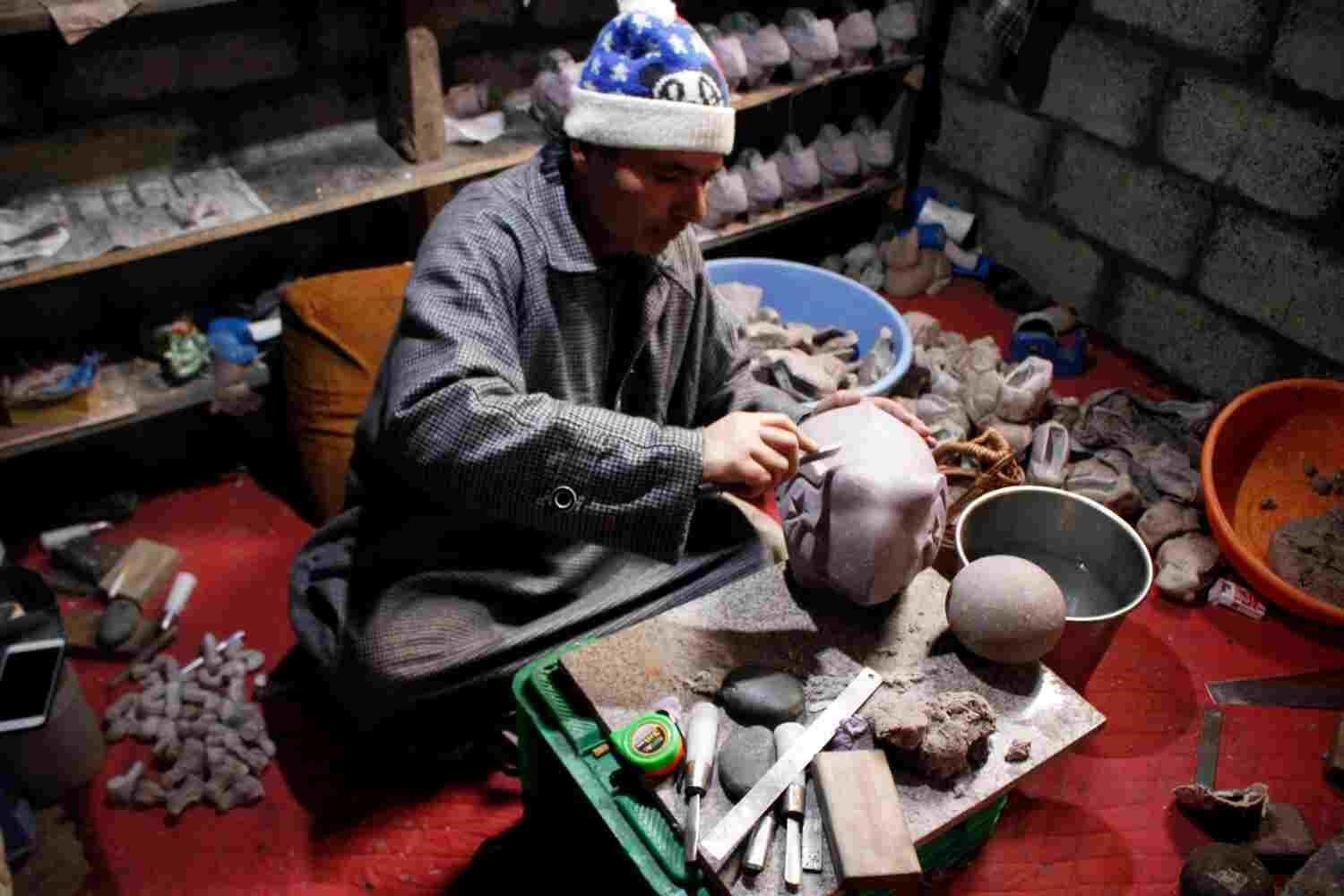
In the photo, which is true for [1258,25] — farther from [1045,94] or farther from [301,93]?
[301,93]

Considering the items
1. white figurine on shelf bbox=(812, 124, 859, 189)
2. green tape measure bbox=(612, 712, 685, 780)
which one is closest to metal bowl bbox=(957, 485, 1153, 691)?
green tape measure bbox=(612, 712, 685, 780)

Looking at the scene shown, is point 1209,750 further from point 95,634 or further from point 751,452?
point 95,634

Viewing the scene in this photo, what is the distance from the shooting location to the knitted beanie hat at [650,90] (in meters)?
1.71

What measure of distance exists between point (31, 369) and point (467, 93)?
4.89 ft

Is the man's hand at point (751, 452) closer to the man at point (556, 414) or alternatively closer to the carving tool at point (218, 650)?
the man at point (556, 414)

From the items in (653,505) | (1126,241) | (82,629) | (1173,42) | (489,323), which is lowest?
(82,629)

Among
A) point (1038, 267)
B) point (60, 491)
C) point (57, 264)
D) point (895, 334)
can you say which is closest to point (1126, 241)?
point (1038, 267)

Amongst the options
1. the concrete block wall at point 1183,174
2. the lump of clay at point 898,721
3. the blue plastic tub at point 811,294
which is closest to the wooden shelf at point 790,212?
the blue plastic tub at point 811,294

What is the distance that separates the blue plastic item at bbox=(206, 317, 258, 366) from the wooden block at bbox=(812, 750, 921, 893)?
2205 millimetres

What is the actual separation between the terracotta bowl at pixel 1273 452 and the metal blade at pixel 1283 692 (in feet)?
1.26

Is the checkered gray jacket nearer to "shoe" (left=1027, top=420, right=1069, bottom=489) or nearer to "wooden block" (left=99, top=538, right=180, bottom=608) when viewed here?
"wooden block" (left=99, top=538, right=180, bottom=608)

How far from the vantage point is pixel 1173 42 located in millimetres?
3361

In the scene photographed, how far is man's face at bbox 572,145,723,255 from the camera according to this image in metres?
1.76

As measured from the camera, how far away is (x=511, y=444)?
5.39 ft
